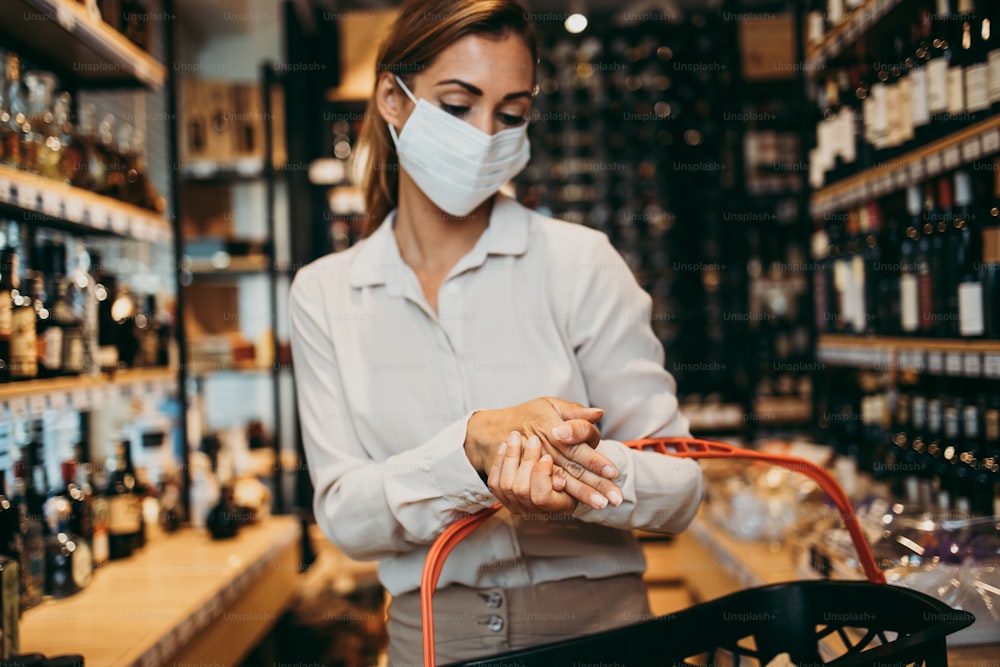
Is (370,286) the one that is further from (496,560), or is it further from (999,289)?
(999,289)

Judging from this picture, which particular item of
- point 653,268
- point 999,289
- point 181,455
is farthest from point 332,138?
point 999,289

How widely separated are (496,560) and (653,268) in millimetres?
3535

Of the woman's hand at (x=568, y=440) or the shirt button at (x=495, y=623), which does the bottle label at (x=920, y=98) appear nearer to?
the woman's hand at (x=568, y=440)

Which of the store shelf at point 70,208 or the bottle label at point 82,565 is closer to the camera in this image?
the store shelf at point 70,208

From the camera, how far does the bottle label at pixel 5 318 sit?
1.70m

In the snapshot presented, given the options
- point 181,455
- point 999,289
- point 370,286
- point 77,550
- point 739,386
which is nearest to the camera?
point 370,286

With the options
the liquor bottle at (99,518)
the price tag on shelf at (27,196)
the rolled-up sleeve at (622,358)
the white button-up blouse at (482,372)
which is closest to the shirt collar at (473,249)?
the white button-up blouse at (482,372)

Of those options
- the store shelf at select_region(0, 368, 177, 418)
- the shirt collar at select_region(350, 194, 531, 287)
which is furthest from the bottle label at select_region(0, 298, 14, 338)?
the shirt collar at select_region(350, 194, 531, 287)

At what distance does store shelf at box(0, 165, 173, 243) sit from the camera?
5.54 ft

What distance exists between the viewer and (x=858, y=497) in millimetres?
2199

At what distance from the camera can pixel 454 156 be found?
136 cm

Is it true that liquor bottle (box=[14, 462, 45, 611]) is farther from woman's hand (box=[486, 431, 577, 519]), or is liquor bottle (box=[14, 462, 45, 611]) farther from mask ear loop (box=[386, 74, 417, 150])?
woman's hand (box=[486, 431, 577, 519])

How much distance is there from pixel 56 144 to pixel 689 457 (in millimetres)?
1756

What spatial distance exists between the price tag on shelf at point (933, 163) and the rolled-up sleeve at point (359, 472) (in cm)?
132
